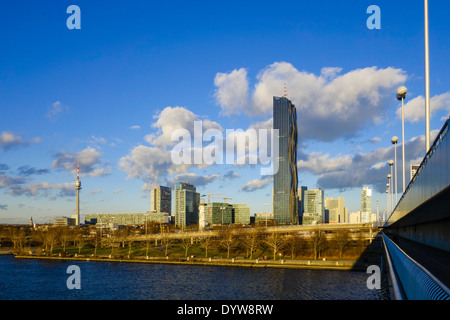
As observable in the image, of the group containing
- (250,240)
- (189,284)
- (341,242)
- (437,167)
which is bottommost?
(189,284)

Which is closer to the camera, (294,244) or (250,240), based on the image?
(294,244)

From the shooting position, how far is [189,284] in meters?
45.5

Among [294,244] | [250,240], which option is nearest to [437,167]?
[294,244]

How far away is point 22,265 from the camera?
69438mm

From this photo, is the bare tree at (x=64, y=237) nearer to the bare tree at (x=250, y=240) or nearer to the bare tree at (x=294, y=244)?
the bare tree at (x=250, y=240)

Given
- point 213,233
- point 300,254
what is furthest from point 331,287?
point 213,233

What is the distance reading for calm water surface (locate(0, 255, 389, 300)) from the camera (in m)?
38.5

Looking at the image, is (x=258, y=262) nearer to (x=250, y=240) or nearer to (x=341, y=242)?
(x=250, y=240)
